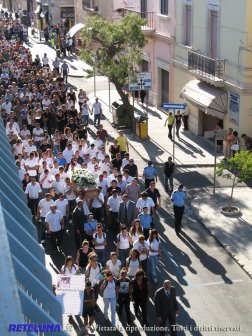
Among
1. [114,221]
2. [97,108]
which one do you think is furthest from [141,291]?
[97,108]

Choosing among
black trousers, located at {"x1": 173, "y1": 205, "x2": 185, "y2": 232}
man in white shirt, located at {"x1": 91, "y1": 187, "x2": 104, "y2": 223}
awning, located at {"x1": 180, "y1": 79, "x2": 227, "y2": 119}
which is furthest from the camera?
awning, located at {"x1": 180, "y1": 79, "x2": 227, "y2": 119}

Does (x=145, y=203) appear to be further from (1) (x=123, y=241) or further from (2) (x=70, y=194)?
(2) (x=70, y=194)

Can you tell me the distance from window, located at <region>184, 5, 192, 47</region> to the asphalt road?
38.0 ft

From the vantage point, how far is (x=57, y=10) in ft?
203

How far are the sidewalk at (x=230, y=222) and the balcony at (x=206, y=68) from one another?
5.55 meters

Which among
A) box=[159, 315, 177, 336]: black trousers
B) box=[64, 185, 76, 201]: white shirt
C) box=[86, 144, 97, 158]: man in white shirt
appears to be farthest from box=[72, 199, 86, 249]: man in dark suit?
box=[86, 144, 97, 158]: man in white shirt

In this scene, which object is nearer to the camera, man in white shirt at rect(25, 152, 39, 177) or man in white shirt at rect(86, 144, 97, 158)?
man in white shirt at rect(25, 152, 39, 177)

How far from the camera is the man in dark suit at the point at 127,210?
14450 millimetres

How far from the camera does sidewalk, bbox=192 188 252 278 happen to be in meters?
14.4

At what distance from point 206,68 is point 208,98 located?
1.32 metres

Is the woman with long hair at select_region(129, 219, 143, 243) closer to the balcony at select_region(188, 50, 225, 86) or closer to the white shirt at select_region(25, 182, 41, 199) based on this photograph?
the white shirt at select_region(25, 182, 41, 199)

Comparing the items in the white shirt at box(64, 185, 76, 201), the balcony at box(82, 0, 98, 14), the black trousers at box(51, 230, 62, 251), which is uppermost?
the balcony at box(82, 0, 98, 14)

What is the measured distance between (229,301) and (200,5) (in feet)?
51.9

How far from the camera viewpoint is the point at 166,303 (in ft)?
33.0
